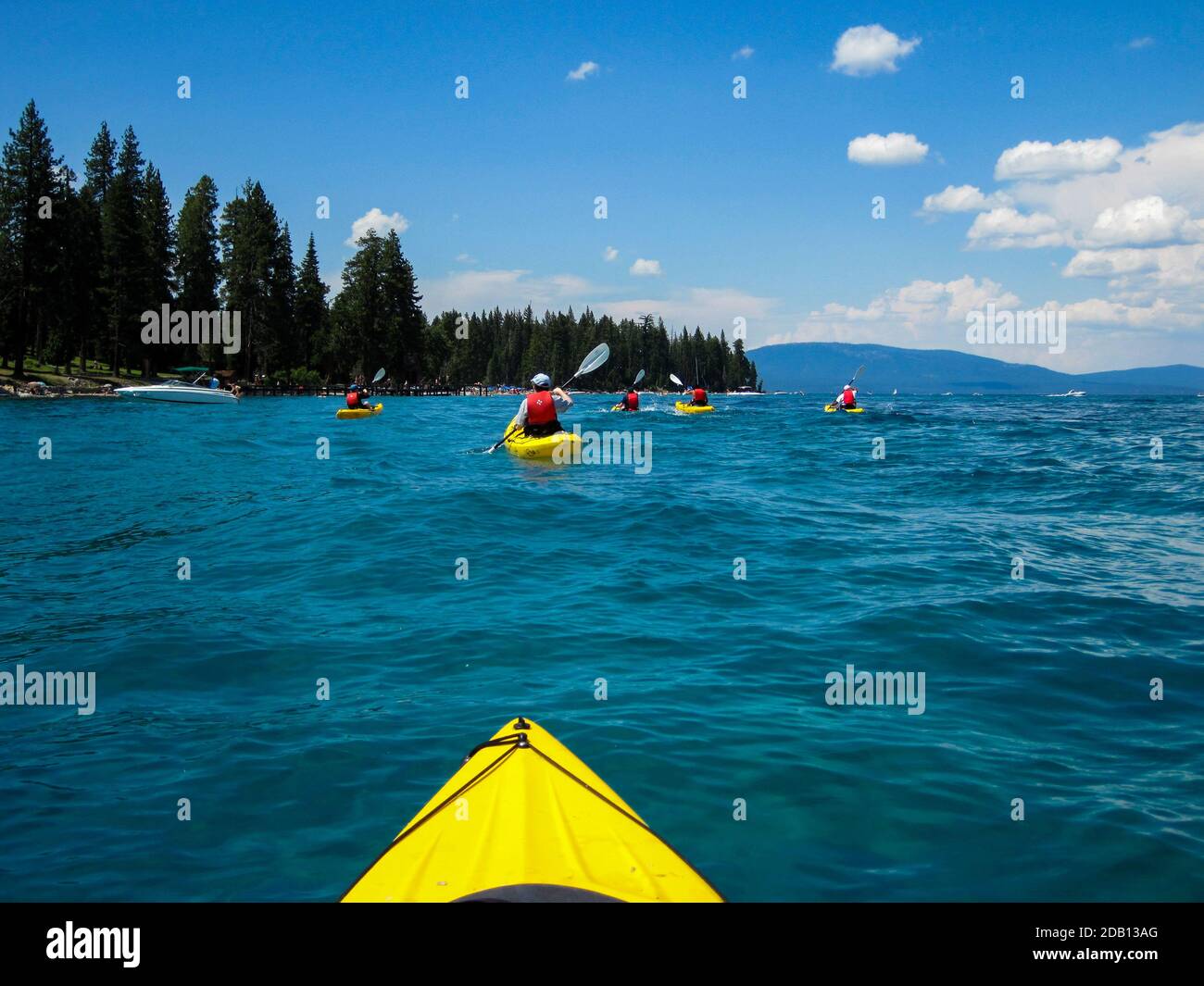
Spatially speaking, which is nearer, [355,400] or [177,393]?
[355,400]

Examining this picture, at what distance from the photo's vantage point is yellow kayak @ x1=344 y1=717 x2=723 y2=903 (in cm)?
312

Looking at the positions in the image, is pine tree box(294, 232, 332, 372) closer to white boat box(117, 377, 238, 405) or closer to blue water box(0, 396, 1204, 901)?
white boat box(117, 377, 238, 405)

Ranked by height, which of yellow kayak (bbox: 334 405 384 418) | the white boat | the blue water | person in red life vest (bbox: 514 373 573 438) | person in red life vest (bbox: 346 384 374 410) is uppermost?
the white boat

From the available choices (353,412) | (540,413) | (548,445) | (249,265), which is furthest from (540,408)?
(249,265)

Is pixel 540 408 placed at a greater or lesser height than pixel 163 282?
lesser

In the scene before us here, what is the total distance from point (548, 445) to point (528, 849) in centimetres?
1805

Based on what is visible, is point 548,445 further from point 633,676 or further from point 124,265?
point 124,265

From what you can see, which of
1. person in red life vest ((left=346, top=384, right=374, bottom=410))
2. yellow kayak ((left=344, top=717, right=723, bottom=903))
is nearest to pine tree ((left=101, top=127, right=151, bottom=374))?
person in red life vest ((left=346, top=384, right=374, bottom=410))

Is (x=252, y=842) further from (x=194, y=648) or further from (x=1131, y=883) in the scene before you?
(x=1131, y=883)

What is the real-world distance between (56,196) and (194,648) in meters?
62.5

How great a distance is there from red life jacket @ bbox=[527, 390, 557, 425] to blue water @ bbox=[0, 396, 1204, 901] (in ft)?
14.5

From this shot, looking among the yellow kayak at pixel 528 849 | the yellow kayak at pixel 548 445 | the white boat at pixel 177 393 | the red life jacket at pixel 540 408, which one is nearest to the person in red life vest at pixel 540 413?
the red life jacket at pixel 540 408

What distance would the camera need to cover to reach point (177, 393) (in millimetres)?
51438

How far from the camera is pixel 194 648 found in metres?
8.15
